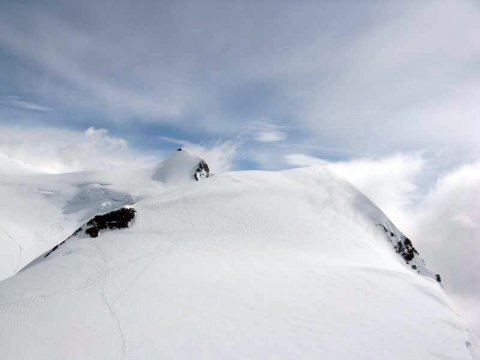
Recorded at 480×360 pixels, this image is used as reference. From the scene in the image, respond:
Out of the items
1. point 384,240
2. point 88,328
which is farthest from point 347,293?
point 384,240

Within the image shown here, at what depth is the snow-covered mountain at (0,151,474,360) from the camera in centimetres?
1188

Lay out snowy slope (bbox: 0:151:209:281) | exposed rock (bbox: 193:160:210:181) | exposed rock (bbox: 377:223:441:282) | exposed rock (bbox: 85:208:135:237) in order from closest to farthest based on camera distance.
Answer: exposed rock (bbox: 85:208:135:237) → exposed rock (bbox: 377:223:441:282) → snowy slope (bbox: 0:151:209:281) → exposed rock (bbox: 193:160:210:181)

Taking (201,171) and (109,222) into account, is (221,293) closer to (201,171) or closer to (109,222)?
(109,222)

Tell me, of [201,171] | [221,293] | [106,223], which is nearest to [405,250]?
[221,293]

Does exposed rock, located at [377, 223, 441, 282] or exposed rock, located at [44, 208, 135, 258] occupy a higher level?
exposed rock, located at [377, 223, 441, 282]

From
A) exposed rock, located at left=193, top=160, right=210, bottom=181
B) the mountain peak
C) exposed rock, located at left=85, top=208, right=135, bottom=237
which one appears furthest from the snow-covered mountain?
exposed rock, located at left=193, top=160, right=210, bottom=181

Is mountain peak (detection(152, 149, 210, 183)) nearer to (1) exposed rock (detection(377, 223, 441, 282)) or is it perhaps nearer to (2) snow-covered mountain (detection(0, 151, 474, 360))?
(2) snow-covered mountain (detection(0, 151, 474, 360))

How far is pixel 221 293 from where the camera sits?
1588cm

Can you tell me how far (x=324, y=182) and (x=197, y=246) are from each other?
3368cm

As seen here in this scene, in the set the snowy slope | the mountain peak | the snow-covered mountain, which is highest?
the mountain peak

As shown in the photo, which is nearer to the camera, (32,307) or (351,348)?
(351,348)

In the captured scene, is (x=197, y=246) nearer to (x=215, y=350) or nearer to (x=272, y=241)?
(x=272, y=241)

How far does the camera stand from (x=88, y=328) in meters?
12.7

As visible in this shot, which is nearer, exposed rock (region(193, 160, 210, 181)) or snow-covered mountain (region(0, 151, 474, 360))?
snow-covered mountain (region(0, 151, 474, 360))
